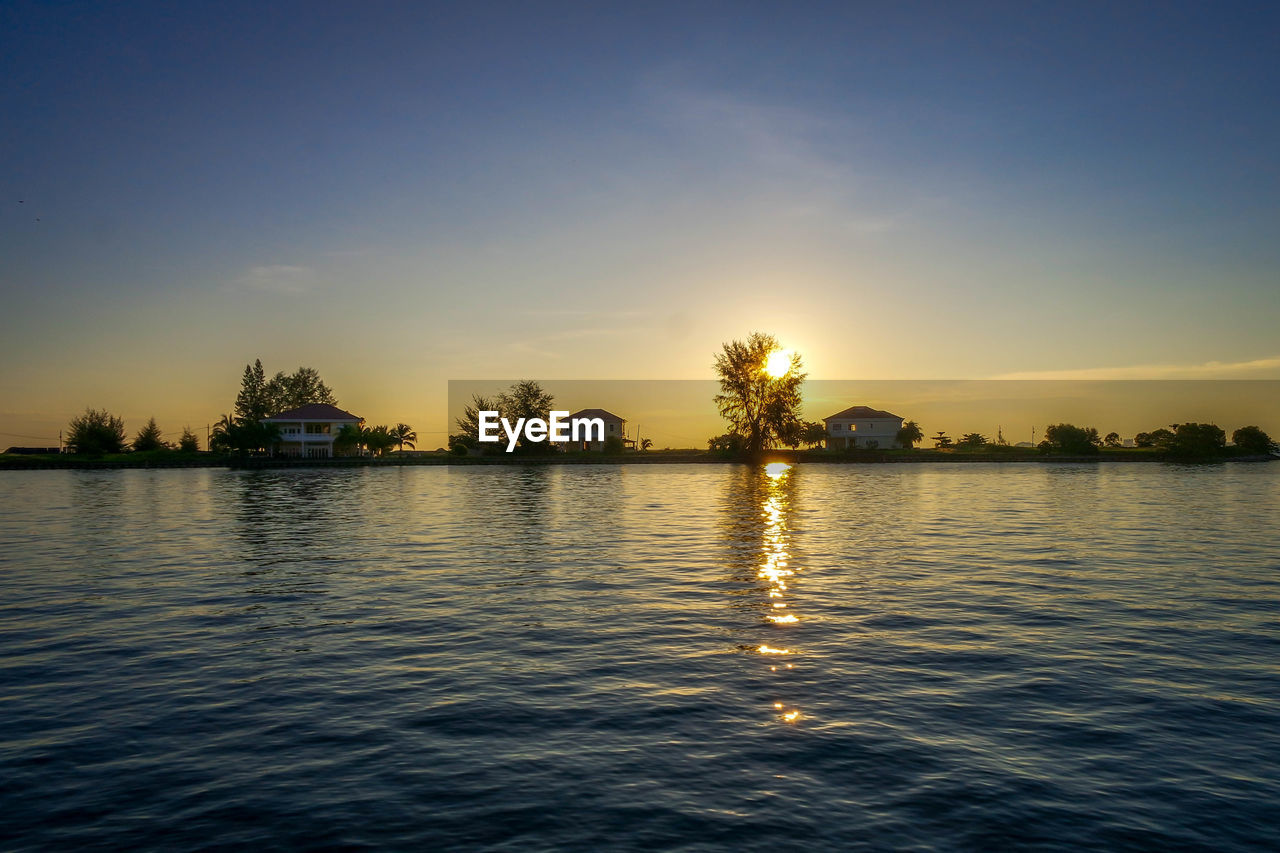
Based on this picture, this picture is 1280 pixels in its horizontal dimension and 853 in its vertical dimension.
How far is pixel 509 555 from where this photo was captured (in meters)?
27.6

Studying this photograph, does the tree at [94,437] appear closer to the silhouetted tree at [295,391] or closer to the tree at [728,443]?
the silhouetted tree at [295,391]

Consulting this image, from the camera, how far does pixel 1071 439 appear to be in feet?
511

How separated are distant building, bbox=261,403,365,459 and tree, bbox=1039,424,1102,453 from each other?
128208 millimetres

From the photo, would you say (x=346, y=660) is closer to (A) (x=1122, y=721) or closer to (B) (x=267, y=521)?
(A) (x=1122, y=721)

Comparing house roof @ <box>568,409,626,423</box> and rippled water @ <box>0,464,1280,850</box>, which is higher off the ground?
house roof @ <box>568,409,626,423</box>

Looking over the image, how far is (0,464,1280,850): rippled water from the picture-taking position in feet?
26.0

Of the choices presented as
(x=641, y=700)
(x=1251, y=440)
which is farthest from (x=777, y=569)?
(x=1251, y=440)

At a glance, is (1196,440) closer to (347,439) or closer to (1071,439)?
(1071,439)

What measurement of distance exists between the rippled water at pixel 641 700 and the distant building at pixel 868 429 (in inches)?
5136

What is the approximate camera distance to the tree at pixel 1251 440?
163500 millimetres

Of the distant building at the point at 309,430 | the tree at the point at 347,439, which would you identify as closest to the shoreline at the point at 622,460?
the tree at the point at 347,439

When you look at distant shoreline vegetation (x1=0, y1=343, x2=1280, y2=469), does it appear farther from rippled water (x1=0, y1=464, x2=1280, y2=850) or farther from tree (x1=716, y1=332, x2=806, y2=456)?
rippled water (x1=0, y1=464, x2=1280, y2=850)

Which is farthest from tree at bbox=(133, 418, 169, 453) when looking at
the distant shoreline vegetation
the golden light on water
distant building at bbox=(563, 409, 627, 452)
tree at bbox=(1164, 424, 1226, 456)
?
tree at bbox=(1164, 424, 1226, 456)

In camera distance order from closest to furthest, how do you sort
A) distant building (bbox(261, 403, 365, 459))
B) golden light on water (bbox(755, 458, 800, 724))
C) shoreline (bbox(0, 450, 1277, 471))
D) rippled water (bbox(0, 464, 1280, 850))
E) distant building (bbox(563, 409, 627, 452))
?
1. rippled water (bbox(0, 464, 1280, 850))
2. golden light on water (bbox(755, 458, 800, 724))
3. shoreline (bbox(0, 450, 1277, 471))
4. distant building (bbox(261, 403, 365, 459))
5. distant building (bbox(563, 409, 627, 452))
